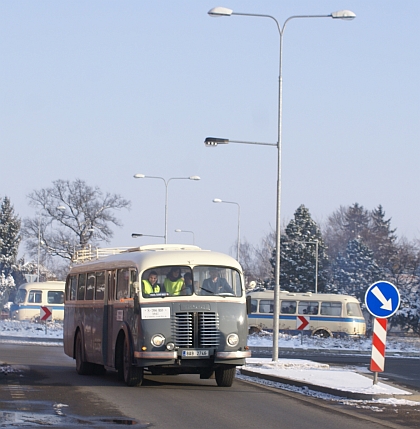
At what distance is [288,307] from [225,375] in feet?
113

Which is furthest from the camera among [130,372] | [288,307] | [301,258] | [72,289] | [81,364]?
[301,258]

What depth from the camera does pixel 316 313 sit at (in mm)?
50719

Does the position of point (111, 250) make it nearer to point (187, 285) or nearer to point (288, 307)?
point (187, 285)

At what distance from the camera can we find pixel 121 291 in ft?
60.2

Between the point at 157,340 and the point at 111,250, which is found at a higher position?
the point at 111,250

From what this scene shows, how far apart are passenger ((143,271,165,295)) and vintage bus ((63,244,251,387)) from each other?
0.02 meters

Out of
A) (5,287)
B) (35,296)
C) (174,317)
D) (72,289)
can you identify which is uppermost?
(5,287)

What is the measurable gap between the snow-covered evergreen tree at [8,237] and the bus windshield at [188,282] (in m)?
90.6

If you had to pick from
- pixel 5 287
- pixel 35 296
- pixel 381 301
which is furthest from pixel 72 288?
pixel 5 287

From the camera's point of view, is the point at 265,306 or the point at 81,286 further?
the point at 265,306

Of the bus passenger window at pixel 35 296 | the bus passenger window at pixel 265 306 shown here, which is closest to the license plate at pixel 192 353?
the bus passenger window at pixel 265 306

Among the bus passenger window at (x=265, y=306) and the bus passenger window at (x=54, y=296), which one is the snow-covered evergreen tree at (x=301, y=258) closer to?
the bus passenger window at (x=54, y=296)

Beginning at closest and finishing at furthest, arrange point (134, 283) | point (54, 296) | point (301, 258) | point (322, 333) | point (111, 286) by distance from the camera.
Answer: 1. point (134, 283)
2. point (111, 286)
3. point (322, 333)
4. point (54, 296)
5. point (301, 258)

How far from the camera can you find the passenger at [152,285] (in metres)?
17.2
